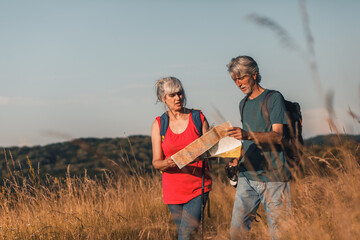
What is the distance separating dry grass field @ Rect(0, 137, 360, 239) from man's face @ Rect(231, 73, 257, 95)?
714 millimetres

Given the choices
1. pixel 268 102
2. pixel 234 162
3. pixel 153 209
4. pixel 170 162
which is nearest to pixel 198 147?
pixel 170 162

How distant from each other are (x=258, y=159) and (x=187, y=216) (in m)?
0.83

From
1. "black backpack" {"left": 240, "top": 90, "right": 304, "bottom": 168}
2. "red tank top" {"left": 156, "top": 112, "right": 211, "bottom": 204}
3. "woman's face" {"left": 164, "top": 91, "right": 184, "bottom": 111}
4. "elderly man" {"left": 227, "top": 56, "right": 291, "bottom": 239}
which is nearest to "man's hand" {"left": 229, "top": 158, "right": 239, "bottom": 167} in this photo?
"elderly man" {"left": 227, "top": 56, "right": 291, "bottom": 239}

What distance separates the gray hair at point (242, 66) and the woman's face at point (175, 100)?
0.57 meters

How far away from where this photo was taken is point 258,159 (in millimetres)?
3271

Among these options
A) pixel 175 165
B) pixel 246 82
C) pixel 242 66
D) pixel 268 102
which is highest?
pixel 242 66

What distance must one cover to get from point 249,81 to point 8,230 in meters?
3.30

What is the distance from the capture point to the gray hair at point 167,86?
3537 mm

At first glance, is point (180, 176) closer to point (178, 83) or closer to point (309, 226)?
point (178, 83)

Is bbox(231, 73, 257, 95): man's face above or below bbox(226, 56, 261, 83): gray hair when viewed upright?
below

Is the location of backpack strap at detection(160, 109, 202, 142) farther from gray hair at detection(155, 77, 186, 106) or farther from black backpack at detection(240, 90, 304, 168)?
black backpack at detection(240, 90, 304, 168)

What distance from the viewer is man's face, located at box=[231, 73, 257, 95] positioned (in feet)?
10.5

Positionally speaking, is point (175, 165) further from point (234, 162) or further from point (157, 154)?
point (234, 162)

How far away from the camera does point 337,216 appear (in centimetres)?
232
